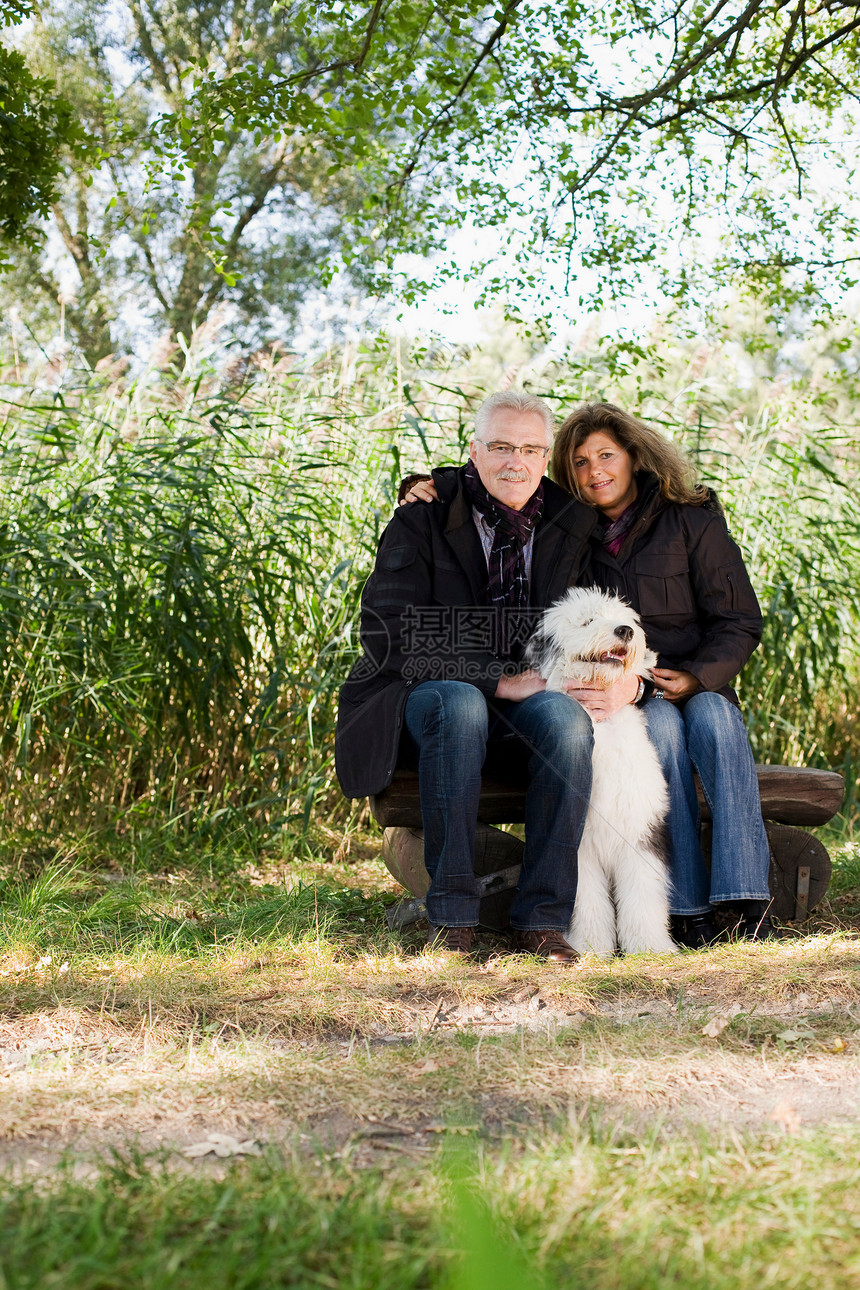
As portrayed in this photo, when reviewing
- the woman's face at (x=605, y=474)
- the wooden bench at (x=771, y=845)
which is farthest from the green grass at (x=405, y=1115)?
the woman's face at (x=605, y=474)

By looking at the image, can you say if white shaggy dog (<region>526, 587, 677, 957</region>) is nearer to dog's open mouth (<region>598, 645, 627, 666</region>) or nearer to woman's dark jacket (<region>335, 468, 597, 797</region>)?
dog's open mouth (<region>598, 645, 627, 666</region>)

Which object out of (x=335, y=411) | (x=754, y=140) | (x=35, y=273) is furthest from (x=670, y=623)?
(x=35, y=273)

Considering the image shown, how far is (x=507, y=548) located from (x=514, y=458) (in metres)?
0.31

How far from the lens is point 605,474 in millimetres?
3770

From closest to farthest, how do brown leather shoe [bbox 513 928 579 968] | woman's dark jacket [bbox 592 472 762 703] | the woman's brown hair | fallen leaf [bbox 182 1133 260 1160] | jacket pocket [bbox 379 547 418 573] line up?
fallen leaf [bbox 182 1133 260 1160] → brown leather shoe [bbox 513 928 579 968] → jacket pocket [bbox 379 547 418 573] → woman's dark jacket [bbox 592 472 762 703] → the woman's brown hair

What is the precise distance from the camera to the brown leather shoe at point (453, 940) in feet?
10.5

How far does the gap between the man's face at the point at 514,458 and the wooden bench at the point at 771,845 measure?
967 millimetres

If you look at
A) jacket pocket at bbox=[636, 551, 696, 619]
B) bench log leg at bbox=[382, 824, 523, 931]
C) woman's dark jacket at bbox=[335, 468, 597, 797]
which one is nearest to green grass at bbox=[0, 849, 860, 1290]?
bench log leg at bbox=[382, 824, 523, 931]

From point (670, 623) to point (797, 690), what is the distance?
1.86 metres

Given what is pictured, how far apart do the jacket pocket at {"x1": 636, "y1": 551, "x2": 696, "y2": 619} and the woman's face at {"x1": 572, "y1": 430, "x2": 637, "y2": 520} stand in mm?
240

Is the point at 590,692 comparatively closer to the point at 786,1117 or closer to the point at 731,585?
the point at 731,585

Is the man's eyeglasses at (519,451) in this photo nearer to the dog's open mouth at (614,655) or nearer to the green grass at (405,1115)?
the dog's open mouth at (614,655)

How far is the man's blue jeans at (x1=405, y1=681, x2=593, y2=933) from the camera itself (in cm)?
318

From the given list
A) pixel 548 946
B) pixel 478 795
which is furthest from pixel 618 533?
pixel 548 946
